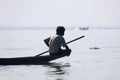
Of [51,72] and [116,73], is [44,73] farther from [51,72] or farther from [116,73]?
[116,73]

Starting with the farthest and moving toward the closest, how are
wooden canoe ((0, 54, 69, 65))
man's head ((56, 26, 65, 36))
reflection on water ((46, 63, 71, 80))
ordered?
wooden canoe ((0, 54, 69, 65))
man's head ((56, 26, 65, 36))
reflection on water ((46, 63, 71, 80))

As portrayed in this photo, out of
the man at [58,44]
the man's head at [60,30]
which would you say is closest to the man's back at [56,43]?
the man at [58,44]

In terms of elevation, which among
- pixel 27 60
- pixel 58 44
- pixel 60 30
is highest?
pixel 60 30

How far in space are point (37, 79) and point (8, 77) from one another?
1536 millimetres

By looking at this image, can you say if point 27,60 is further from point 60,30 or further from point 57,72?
point 57,72

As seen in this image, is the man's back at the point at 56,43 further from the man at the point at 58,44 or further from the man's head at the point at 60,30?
the man's head at the point at 60,30

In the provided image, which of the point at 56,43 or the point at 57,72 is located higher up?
the point at 56,43

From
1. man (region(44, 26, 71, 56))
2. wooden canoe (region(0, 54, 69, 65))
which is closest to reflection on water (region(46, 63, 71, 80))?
wooden canoe (region(0, 54, 69, 65))

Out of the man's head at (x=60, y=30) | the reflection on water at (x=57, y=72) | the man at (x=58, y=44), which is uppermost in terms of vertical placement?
the man's head at (x=60, y=30)

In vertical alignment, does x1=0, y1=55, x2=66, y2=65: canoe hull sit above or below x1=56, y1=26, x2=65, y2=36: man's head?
below

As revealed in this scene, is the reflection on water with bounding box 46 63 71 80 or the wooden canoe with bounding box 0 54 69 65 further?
the wooden canoe with bounding box 0 54 69 65

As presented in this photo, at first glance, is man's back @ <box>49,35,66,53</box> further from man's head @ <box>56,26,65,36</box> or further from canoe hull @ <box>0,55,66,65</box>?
canoe hull @ <box>0,55,66,65</box>

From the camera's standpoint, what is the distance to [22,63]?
82.1ft

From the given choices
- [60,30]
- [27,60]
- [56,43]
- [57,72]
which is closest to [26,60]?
[27,60]
